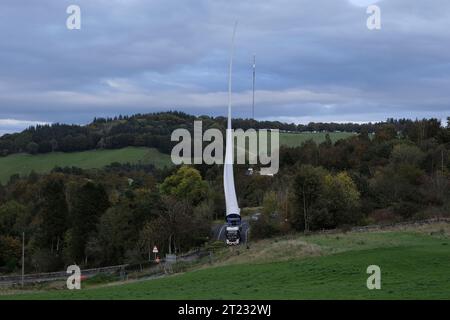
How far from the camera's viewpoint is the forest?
206 feet

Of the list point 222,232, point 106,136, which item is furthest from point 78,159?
point 222,232

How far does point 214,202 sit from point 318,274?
67.6m

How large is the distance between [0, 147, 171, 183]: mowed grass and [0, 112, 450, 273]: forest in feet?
86.4

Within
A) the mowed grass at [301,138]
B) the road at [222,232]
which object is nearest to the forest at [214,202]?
the road at [222,232]

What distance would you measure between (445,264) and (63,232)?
209 ft

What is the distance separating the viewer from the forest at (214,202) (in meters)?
62.9

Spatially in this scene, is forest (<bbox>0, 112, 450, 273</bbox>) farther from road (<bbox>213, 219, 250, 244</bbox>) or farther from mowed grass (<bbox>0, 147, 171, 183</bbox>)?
mowed grass (<bbox>0, 147, 171, 183</bbox>)

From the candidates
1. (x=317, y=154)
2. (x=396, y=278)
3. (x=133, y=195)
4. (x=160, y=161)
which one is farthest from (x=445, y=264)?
(x=160, y=161)

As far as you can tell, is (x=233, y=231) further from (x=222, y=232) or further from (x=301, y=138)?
(x=301, y=138)

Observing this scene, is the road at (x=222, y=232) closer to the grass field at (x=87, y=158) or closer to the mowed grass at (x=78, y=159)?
the grass field at (x=87, y=158)

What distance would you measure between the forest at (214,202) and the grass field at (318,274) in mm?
20450

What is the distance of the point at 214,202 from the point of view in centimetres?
9581

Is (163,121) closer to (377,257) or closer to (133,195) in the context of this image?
(133,195)

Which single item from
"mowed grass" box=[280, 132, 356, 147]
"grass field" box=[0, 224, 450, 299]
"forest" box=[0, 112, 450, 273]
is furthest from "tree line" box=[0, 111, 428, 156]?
"grass field" box=[0, 224, 450, 299]
